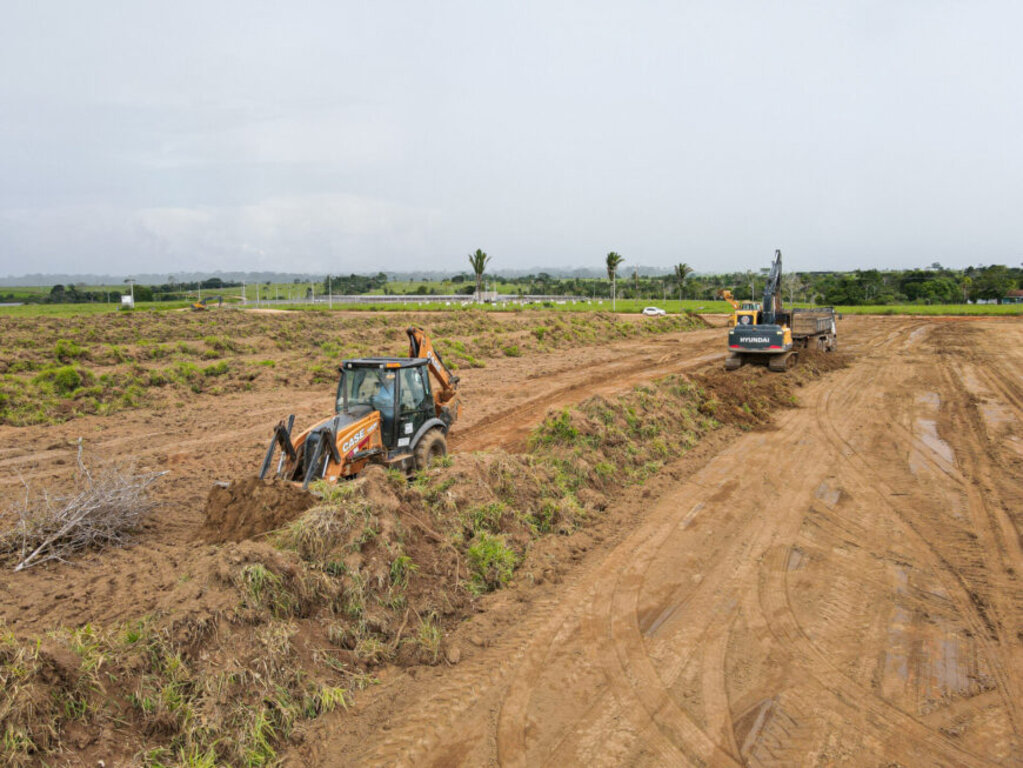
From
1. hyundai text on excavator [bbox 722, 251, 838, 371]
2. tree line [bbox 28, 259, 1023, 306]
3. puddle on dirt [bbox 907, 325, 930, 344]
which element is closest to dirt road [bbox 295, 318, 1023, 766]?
hyundai text on excavator [bbox 722, 251, 838, 371]

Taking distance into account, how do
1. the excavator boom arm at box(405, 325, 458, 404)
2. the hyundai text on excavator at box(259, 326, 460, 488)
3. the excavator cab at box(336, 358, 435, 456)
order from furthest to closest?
the excavator boom arm at box(405, 325, 458, 404)
the excavator cab at box(336, 358, 435, 456)
the hyundai text on excavator at box(259, 326, 460, 488)

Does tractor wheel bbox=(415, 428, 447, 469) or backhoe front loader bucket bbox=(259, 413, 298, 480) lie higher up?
backhoe front loader bucket bbox=(259, 413, 298, 480)

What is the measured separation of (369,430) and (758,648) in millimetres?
5998

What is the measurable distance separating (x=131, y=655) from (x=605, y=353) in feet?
96.9

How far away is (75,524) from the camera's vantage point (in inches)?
303

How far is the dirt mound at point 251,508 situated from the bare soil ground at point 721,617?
0.38 meters

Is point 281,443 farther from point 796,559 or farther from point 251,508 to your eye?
point 796,559

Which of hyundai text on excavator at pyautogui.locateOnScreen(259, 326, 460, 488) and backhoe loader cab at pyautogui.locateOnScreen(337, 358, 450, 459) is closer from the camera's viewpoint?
hyundai text on excavator at pyautogui.locateOnScreen(259, 326, 460, 488)

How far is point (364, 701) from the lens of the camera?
17.9 feet

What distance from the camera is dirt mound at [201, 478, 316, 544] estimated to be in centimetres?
725

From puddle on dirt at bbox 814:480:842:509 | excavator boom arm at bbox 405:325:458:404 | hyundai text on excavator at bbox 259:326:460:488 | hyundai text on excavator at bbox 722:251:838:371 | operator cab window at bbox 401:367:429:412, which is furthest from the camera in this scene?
hyundai text on excavator at bbox 722:251:838:371

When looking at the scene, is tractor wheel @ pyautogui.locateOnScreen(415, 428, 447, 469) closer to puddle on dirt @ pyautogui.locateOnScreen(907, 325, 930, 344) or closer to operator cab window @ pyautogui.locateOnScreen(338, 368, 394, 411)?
operator cab window @ pyautogui.locateOnScreen(338, 368, 394, 411)

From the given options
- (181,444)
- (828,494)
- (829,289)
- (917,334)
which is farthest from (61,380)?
(829,289)

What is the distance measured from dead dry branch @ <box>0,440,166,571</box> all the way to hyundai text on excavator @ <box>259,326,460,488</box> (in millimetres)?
1826
